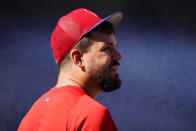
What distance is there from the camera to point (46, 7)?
64.0 inches

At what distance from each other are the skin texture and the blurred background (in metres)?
0.89

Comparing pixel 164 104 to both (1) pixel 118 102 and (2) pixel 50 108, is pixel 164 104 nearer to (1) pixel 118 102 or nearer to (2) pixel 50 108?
(1) pixel 118 102

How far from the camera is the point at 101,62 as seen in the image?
0.67 m

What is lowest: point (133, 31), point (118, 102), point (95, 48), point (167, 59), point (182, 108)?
point (182, 108)

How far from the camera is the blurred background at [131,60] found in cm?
151

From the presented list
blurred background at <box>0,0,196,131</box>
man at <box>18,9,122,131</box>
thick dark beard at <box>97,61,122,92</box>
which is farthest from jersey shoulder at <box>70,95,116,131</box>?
blurred background at <box>0,0,196,131</box>

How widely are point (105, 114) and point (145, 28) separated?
1332mm

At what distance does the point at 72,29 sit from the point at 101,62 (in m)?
0.11

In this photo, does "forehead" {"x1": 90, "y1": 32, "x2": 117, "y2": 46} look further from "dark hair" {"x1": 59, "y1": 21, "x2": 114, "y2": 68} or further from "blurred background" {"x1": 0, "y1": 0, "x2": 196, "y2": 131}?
"blurred background" {"x1": 0, "y1": 0, "x2": 196, "y2": 131}

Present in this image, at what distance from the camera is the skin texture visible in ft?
2.20

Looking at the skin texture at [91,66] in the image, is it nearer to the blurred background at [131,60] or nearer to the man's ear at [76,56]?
the man's ear at [76,56]

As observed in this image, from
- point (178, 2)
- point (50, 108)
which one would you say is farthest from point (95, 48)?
point (178, 2)

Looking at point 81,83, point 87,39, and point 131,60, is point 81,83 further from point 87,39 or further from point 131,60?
point 131,60

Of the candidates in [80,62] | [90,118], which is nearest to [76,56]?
[80,62]
